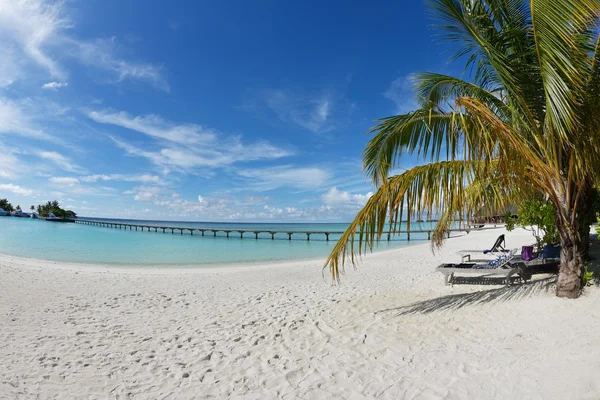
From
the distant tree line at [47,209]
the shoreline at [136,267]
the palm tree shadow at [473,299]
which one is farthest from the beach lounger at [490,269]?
the distant tree line at [47,209]

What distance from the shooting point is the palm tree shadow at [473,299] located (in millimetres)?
5508

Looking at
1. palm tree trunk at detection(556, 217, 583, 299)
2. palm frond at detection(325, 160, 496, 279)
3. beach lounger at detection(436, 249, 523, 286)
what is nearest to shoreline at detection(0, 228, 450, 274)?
beach lounger at detection(436, 249, 523, 286)

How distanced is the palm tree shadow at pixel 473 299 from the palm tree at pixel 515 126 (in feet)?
2.54

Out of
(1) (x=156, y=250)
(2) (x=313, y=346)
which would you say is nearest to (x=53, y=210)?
(1) (x=156, y=250)

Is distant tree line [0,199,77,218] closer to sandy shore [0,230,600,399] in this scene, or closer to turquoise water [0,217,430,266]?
turquoise water [0,217,430,266]

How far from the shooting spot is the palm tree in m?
3.64

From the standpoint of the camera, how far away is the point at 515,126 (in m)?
4.90

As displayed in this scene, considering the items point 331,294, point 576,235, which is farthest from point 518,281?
point 331,294

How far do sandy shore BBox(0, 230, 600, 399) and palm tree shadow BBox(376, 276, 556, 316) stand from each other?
2cm

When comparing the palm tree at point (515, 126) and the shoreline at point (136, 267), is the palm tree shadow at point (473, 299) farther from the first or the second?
the shoreline at point (136, 267)

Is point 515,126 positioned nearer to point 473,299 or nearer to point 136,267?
point 473,299

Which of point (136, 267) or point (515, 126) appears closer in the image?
point (515, 126)

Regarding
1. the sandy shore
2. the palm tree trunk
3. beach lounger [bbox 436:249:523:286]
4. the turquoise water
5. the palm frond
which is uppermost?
the palm frond

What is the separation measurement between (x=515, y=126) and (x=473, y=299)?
10.1ft
